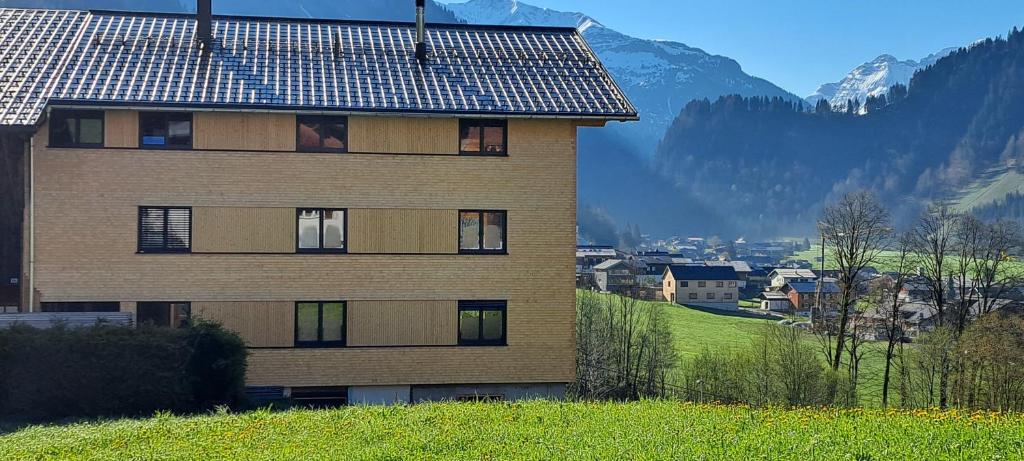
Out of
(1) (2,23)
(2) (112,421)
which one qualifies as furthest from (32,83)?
(2) (112,421)

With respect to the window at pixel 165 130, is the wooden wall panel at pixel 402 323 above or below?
below

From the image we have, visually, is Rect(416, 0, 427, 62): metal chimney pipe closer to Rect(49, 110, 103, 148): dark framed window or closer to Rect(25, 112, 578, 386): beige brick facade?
Rect(25, 112, 578, 386): beige brick facade

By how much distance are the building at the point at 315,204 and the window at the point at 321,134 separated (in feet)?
0.12

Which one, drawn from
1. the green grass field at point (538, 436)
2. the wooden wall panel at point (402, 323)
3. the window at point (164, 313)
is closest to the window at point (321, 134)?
the wooden wall panel at point (402, 323)

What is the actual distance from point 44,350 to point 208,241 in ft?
20.6

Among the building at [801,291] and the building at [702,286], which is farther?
the building at [702,286]

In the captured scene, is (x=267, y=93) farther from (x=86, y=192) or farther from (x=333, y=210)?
(x=86, y=192)

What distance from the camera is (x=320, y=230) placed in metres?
23.3

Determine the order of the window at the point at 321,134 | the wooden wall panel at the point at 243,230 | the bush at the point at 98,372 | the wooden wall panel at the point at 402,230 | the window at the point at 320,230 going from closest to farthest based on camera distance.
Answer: the bush at the point at 98,372
the wooden wall panel at the point at 243,230
the window at the point at 321,134
the window at the point at 320,230
the wooden wall panel at the point at 402,230

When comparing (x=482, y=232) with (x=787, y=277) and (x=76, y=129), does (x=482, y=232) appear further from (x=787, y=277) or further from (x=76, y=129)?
(x=787, y=277)

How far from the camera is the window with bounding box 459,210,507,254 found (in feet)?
78.0

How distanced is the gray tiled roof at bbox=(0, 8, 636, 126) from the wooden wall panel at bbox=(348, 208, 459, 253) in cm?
276

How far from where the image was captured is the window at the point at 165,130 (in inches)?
883

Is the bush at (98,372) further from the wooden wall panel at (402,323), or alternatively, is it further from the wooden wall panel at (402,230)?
the wooden wall panel at (402,230)
